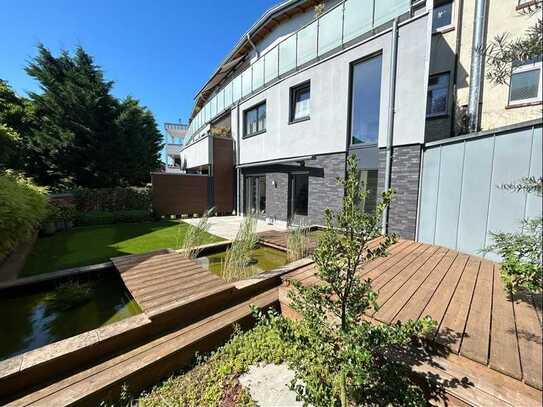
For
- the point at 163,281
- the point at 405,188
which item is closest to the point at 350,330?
the point at 163,281

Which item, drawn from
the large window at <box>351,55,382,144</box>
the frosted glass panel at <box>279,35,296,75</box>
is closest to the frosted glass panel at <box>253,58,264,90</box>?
the frosted glass panel at <box>279,35,296,75</box>

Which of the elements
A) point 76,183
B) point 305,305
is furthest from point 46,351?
point 76,183

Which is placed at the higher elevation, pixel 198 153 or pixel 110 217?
pixel 198 153

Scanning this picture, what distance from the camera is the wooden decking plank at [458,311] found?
6.79 feet

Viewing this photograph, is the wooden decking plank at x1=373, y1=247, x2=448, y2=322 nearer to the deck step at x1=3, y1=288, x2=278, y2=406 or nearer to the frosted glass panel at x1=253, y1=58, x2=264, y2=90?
the deck step at x1=3, y1=288, x2=278, y2=406

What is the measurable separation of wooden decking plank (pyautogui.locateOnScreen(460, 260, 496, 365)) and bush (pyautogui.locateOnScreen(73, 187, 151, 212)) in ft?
41.4

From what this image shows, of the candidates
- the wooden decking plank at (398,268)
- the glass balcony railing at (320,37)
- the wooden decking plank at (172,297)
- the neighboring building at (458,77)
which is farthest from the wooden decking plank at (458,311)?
the glass balcony railing at (320,37)

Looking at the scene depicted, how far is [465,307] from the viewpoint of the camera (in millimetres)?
2541

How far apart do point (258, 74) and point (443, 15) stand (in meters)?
7.04

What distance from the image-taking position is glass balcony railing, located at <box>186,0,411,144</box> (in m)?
6.49

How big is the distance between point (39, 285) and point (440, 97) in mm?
10710

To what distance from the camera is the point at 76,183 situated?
13.5m

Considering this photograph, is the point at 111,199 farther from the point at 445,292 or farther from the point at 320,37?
the point at 445,292

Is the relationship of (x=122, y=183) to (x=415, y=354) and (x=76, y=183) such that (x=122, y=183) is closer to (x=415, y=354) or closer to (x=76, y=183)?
(x=76, y=183)
